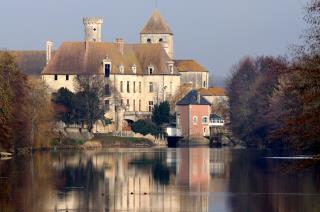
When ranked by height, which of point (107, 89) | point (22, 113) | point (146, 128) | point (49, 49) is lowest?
point (22, 113)

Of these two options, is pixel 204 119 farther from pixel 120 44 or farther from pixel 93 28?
pixel 93 28

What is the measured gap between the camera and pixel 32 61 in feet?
390

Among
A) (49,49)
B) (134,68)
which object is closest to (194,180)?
(134,68)

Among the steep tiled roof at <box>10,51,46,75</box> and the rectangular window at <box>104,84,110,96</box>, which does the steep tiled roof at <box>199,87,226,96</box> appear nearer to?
the steep tiled roof at <box>10,51,46,75</box>

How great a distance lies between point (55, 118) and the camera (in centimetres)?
8688

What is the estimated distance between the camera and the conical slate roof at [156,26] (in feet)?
429

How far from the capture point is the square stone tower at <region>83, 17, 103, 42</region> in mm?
123812

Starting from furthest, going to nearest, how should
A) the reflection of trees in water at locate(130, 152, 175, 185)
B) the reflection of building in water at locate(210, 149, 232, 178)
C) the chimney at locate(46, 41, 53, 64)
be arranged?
the chimney at locate(46, 41, 53, 64), the reflection of building in water at locate(210, 149, 232, 178), the reflection of trees in water at locate(130, 152, 175, 185)

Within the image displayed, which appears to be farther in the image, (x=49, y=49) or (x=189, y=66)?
(x=189, y=66)

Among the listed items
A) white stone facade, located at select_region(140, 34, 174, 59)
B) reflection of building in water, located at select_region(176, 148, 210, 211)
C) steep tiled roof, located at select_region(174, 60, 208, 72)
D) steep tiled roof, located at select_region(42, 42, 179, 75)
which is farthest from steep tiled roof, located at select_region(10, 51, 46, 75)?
reflection of building in water, located at select_region(176, 148, 210, 211)

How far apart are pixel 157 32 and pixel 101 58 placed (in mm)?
22666

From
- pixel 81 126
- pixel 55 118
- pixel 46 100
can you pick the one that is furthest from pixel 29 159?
pixel 81 126

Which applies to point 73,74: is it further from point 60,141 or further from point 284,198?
point 284,198

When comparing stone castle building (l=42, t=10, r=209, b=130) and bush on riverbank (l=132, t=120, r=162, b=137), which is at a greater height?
stone castle building (l=42, t=10, r=209, b=130)
